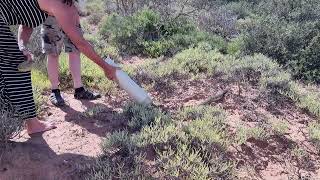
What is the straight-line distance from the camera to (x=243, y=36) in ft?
25.4

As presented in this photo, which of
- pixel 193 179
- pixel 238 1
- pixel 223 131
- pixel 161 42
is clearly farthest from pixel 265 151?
pixel 238 1

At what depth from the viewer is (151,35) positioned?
26.6ft

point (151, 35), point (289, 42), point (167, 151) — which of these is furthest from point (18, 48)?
point (289, 42)

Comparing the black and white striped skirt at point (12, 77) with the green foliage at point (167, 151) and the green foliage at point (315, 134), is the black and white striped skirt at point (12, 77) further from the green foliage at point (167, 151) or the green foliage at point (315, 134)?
the green foliage at point (315, 134)

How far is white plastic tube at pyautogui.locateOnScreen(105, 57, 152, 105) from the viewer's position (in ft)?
12.4

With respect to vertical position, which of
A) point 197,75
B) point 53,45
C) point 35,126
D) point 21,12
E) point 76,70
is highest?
point 21,12

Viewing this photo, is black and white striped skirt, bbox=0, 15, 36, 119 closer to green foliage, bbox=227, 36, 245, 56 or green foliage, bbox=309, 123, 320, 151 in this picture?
green foliage, bbox=309, 123, 320, 151

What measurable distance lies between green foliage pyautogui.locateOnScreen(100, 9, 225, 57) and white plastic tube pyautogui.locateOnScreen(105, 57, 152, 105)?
10.1 feet

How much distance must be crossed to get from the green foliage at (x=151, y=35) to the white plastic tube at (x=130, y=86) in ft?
10.1

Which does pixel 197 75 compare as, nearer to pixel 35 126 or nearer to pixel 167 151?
pixel 167 151

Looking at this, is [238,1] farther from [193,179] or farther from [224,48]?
[193,179]

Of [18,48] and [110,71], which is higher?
[18,48]

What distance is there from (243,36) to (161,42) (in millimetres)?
1488

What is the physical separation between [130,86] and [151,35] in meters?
4.28
